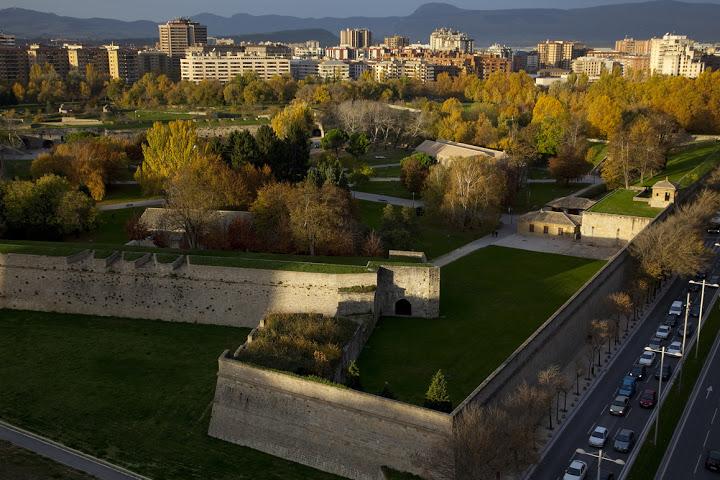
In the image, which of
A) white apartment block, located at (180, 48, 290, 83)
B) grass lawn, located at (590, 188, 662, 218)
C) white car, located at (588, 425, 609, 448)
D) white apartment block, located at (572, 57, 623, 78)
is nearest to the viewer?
white car, located at (588, 425, 609, 448)

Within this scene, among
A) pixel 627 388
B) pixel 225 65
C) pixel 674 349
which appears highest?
pixel 225 65

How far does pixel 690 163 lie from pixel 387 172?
27.0 m

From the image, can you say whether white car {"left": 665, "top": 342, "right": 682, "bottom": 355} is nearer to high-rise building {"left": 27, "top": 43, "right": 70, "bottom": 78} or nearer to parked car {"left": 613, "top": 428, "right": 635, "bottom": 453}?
parked car {"left": 613, "top": 428, "right": 635, "bottom": 453}

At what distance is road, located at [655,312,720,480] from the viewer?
68.4 ft

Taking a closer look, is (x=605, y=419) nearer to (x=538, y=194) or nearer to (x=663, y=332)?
(x=663, y=332)

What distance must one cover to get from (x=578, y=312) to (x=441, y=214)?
1975 cm

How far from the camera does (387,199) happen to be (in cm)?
5531

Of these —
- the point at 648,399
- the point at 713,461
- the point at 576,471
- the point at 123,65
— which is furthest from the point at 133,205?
the point at 123,65

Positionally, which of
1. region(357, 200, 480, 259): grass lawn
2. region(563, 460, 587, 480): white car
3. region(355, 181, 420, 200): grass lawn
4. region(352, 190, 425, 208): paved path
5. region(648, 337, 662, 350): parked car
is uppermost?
region(355, 181, 420, 200): grass lawn

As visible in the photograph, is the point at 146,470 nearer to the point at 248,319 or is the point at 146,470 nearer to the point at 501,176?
the point at 248,319

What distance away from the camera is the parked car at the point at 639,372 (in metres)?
26.6

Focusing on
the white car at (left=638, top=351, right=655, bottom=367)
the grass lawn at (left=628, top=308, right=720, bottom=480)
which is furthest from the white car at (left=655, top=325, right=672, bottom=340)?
the white car at (left=638, top=351, right=655, bottom=367)

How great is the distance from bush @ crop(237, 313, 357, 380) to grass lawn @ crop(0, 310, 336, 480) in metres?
2.76

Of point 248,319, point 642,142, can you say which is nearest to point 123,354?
point 248,319
